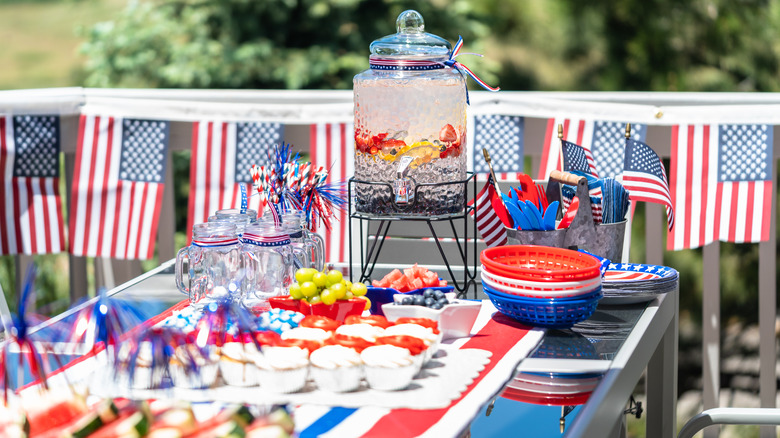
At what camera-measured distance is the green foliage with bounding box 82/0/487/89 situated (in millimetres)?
6262

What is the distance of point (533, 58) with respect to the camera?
6.27 m

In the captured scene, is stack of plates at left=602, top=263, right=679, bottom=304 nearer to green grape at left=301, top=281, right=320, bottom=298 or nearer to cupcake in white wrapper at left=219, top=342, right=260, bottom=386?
green grape at left=301, top=281, right=320, bottom=298

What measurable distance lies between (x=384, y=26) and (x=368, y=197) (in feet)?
16.0

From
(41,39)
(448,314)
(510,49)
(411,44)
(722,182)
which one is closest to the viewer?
(448,314)

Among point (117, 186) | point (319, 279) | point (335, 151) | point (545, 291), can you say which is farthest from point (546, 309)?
point (117, 186)

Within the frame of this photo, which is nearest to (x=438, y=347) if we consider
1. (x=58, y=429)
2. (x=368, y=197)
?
(x=368, y=197)

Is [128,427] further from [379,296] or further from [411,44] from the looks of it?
[411,44]

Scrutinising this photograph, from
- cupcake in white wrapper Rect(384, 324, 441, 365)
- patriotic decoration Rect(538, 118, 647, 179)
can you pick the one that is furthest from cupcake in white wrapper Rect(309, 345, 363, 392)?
patriotic decoration Rect(538, 118, 647, 179)

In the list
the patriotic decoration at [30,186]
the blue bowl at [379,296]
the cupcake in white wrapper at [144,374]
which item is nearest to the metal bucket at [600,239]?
the blue bowl at [379,296]

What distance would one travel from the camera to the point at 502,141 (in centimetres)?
300

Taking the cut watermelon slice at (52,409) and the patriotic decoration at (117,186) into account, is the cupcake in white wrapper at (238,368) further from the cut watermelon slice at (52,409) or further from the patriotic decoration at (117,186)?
the patriotic decoration at (117,186)

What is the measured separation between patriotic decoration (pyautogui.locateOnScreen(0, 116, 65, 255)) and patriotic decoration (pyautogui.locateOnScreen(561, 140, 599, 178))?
1.92 metres

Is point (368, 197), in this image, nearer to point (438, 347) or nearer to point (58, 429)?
point (438, 347)

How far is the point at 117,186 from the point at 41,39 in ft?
39.5
